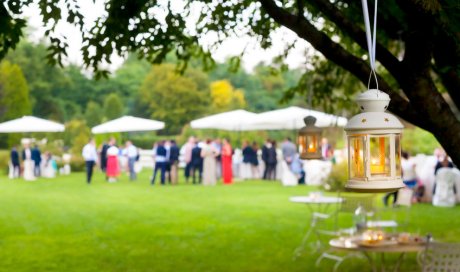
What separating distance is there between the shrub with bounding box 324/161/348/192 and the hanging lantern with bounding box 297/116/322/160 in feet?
49.0

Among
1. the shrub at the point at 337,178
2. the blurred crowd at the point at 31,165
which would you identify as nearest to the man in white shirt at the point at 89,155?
the blurred crowd at the point at 31,165

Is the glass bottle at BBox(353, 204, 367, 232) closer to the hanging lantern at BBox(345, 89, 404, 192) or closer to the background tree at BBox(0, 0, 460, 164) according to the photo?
the background tree at BBox(0, 0, 460, 164)

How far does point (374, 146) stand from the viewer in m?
4.51

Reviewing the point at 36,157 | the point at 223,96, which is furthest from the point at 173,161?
the point at 223,96

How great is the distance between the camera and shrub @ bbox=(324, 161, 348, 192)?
2441cm

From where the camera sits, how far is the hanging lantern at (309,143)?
932 centimetres

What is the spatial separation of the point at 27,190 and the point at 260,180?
8631 millimetres

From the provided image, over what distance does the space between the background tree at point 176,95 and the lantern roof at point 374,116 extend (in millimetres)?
58496

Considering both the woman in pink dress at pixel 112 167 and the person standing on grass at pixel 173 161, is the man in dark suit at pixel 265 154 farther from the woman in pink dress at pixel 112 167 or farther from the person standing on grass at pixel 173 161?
the woman in pink dress at pixel 112 167

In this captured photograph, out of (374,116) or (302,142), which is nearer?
(374,116)

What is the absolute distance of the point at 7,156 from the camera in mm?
38000

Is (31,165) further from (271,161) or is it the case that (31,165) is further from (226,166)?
(271,161)

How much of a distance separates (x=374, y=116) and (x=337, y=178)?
808 inches

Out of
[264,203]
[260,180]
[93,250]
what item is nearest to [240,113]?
[260,180]
